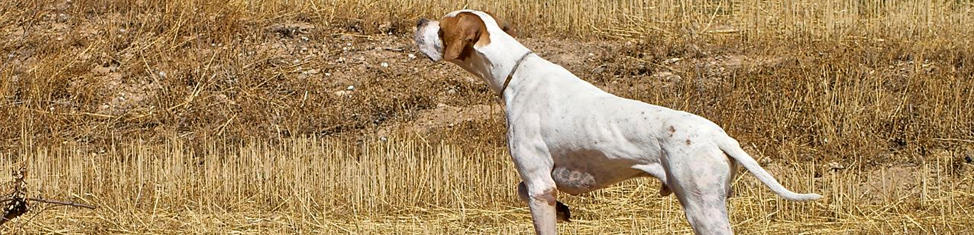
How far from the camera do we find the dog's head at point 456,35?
250 inches

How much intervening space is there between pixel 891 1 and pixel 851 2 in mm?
455

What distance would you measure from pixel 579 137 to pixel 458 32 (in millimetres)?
797

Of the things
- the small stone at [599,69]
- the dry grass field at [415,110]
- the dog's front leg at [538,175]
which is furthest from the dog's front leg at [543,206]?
the small stone at [599,69]

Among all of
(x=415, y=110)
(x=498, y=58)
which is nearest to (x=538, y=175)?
(x=498, y=58)

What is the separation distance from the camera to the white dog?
547 cm

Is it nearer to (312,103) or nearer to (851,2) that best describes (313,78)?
(312,103)

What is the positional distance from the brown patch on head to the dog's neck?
9 centimetres

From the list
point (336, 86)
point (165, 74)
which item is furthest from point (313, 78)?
point (165, 74)

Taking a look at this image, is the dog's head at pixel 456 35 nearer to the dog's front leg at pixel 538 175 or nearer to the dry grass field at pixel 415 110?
the dog's front leg at pixel 538 175

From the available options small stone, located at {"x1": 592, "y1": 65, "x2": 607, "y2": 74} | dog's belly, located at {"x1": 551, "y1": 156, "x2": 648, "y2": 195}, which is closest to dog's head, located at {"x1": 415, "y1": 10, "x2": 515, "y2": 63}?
dog's belly, located at {"x1": 551, "y1": 156, "x2": 648, "y2": 195}

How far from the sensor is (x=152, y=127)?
1295cm

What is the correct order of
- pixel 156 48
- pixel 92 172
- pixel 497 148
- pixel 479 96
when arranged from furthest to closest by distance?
pixel 156 48 < pixel 479 96 < pixel 497 148 < pixel 92 172

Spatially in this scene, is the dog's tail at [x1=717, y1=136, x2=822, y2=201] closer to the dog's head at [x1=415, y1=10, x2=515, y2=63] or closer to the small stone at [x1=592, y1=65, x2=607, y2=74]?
the dog's head at [x1=415, y1=10, x2=515, y2=63]

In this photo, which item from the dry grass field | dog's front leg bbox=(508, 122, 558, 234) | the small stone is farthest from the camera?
the small stone
